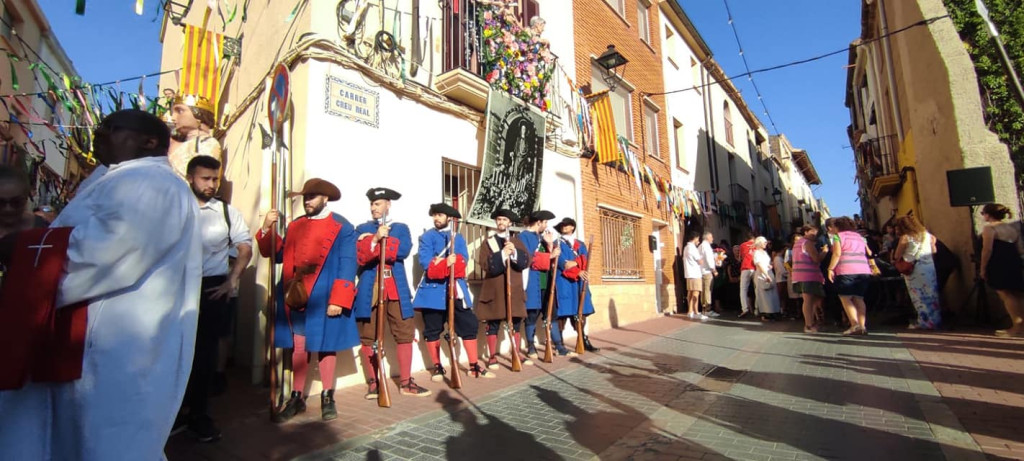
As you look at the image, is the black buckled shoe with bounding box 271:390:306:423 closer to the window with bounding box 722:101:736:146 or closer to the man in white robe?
the man in white robe

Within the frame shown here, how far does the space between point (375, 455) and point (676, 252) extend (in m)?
11.4

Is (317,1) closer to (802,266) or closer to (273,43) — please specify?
(273,43)

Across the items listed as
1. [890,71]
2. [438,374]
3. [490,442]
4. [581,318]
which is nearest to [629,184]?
[581,318]

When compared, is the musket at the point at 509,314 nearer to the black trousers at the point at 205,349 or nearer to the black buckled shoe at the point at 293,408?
the black buckled shoe at the point at 293,408

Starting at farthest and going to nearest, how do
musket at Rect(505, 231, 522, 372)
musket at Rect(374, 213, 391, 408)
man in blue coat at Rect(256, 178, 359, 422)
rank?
1. musket at Rect(505, 231, 522, 372)
2. musket at Rect(374, 213, 391, 408)
3. man in blue coat at Rect(256, 178, 359, 422)

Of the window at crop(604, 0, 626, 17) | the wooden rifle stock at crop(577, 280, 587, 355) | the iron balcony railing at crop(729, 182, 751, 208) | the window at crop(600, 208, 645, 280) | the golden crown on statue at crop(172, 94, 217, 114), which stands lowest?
the wooden rifle stock at crop(577, 280, 587, 355)

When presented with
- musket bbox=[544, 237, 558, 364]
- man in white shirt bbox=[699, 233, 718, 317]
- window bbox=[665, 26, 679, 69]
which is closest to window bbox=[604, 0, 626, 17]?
window bbox=[665, 26, 679, 69]

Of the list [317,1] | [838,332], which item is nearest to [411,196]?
[317,1]

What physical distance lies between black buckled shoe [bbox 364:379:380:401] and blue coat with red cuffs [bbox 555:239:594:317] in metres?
2.86

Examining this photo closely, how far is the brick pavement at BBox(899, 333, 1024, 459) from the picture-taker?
3.03 m

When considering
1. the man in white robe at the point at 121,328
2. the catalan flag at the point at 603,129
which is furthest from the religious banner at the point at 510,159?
the man in white robe at the point at 121,328

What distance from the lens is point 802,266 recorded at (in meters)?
8.34

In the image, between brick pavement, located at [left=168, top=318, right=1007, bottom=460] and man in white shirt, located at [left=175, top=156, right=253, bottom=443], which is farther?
man in white shirt, located at [left=175, top=156, right=253, bottom=443]

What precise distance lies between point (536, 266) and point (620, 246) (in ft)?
15.1
